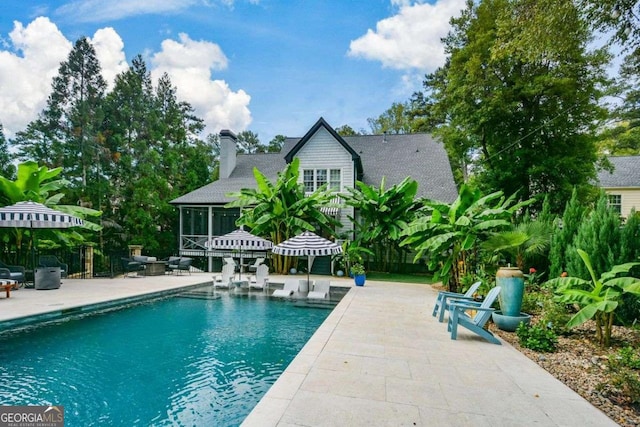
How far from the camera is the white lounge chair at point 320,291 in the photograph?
1177 centimetres

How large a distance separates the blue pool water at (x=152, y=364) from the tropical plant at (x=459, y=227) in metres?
4.85

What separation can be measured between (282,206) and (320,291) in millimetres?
5907

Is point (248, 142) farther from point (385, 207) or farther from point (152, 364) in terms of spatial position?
point (152, 364)

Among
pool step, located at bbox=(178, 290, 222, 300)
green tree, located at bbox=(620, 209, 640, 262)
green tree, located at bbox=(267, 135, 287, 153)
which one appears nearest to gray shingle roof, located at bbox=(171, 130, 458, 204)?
pool step, located at bbox=(178, 290, 222, 300)

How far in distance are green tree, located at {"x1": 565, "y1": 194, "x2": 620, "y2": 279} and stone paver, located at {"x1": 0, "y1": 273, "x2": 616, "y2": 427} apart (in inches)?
128

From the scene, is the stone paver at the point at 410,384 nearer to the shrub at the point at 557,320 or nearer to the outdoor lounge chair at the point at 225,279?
the shrub at the point at 557,320

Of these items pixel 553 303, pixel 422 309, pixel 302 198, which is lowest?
pixel 422 309

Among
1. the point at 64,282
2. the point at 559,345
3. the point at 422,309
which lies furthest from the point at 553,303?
the point at 64,282

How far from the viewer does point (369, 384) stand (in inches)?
176

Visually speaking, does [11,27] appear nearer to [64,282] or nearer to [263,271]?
[64,282]

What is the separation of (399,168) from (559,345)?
16210 mm

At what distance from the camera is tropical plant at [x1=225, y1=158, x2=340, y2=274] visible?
16.6 m

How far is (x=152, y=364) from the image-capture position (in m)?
5.85

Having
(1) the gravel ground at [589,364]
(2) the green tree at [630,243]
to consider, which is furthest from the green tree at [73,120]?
(2) the green tree at [630,243]
